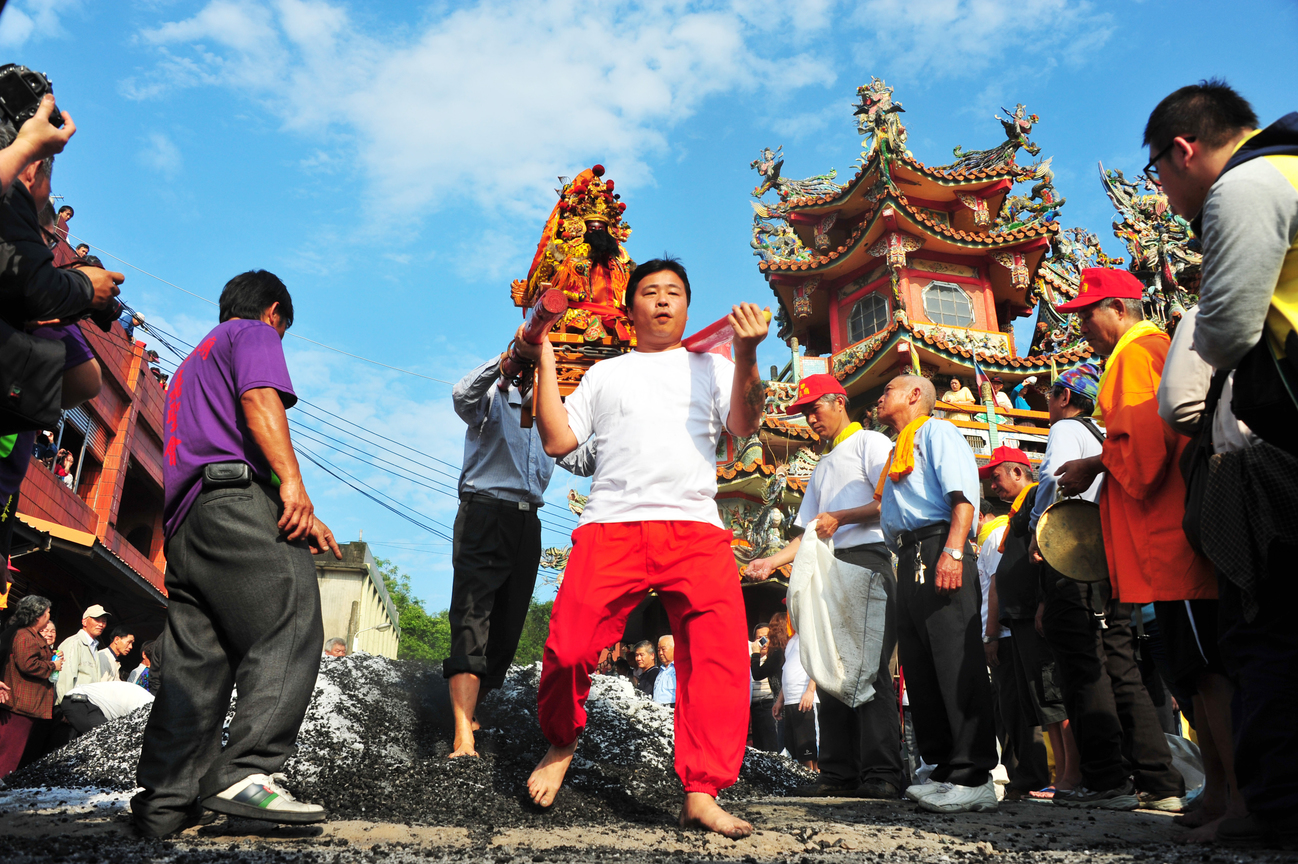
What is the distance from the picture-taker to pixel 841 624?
418 cm

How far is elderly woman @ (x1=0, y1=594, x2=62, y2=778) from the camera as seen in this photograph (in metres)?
5.27

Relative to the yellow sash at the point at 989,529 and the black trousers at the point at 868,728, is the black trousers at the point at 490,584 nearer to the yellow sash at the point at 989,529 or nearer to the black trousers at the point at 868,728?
the black trousers at the point at 868,728

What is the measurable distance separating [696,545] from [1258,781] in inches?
62.9

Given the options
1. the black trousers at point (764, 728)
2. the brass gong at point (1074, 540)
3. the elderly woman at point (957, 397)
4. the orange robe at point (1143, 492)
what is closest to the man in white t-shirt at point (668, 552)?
the orange robe at point (1143, 492)

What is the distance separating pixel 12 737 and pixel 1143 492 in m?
6.40

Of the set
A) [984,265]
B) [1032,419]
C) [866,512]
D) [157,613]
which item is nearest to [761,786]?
[866,512]

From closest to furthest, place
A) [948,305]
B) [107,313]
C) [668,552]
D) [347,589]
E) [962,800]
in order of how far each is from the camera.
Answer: [107,313] → [668,552] → [962,800] → [948,305] → [347,589]

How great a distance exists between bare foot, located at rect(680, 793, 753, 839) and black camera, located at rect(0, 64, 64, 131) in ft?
8.21

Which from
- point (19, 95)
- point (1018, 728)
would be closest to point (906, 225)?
point (1018, 728)

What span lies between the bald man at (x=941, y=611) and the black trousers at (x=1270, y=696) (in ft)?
4.16

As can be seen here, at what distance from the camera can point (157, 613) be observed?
1833cm

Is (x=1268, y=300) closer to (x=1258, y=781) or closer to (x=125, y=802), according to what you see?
(x=1258, y=781)

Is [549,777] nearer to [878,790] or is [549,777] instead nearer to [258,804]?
[258,804]

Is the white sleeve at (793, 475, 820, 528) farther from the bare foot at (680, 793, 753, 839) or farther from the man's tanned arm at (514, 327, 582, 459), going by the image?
the bare foot at (680, 793, 753, 839)
